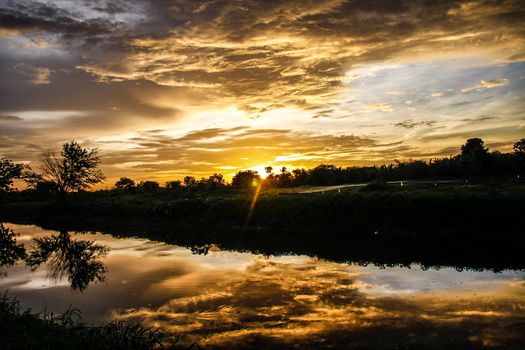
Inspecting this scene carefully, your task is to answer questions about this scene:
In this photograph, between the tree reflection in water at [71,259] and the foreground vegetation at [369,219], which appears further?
the foreground vegetation at [369,219]

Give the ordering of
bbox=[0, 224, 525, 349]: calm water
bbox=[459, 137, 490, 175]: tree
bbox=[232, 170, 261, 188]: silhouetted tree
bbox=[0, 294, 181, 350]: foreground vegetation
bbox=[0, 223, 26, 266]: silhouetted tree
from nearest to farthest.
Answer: bbox=[0, 294, 181, 350]: foreground vegetation
bbox=[0, 224, 525, 349]: calm water
bbox=[0, 223, 26, 266]: silhouetted tree
bbox=[459, 137, 490, 175]: tree
bbox=[232, 170, 261, 188]: silhouetted tree

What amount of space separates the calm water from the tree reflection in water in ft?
2.49

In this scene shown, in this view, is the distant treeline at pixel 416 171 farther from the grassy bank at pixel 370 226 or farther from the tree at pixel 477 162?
the grassy bank at pixel 370 226

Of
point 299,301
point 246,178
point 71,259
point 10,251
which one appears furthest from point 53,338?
point 246,178

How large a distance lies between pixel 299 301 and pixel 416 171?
65.4m

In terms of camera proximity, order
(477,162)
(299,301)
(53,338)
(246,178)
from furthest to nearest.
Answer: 1. (246,178)
2. (477,162)
3. (299,301)
4. (53,338)

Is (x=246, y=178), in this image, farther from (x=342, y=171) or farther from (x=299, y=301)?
(x=299, y=301)

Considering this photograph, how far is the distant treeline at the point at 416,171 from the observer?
68.4 metres

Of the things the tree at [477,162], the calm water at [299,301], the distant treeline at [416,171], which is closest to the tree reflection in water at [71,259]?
the calm water at [299,301]

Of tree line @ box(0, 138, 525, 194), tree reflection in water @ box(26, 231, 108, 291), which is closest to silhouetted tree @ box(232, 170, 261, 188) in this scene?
tree line @ box(0, 138, 525, 194)

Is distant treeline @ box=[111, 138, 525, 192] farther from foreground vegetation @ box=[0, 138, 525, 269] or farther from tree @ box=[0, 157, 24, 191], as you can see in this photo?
tree @ box=[0, 157, 24, 191]

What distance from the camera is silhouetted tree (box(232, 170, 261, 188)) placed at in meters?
113

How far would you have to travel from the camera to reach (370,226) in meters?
41.6

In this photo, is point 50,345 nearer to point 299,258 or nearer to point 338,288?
point 338,288
